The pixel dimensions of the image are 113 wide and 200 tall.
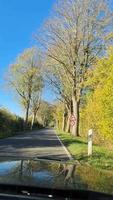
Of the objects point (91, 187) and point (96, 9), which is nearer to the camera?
point (91, 187)

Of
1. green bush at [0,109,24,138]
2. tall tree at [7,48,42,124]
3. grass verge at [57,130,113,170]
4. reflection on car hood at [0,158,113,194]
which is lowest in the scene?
reflection on car hood at [0,158,113,194]

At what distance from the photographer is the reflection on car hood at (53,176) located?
363 cm

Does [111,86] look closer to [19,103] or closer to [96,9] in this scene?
[96,9]

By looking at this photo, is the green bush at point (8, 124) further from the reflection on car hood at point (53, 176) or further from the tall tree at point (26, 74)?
the reflection on car hood at point (53, 176)

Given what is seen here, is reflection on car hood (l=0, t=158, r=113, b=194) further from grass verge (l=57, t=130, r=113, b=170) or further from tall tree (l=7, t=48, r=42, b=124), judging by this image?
tall tree (l=7, t=48, r=42, b=124)

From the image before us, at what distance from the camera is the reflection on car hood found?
3631 millimetres

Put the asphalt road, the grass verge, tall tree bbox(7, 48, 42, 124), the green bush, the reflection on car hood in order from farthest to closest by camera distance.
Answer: tall tree bbox(7, 48, 42, 124), the green bush, the asphalt road, the grass verge, the reflection on car hood

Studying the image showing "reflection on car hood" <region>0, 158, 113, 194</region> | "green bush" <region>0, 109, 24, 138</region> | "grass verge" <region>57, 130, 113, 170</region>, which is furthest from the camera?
"green bush" <region>0, 109, 24, 138</region>

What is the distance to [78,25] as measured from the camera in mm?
48312

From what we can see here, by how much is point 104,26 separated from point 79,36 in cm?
270

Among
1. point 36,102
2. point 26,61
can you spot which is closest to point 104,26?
point 26,61

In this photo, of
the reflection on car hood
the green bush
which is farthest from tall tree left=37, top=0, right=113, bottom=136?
the reflection on car hood

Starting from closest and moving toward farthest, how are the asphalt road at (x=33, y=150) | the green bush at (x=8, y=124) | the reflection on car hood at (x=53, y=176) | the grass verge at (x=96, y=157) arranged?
the reflection on car hood at (x=53, y=176) < the grass verge at (x=96, y=157) < the asphalt road at (x=33, y=150) < the green bush at (x=8, y=124)

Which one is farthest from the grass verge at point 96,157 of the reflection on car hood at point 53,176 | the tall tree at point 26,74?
the tall tree at point 26,74
